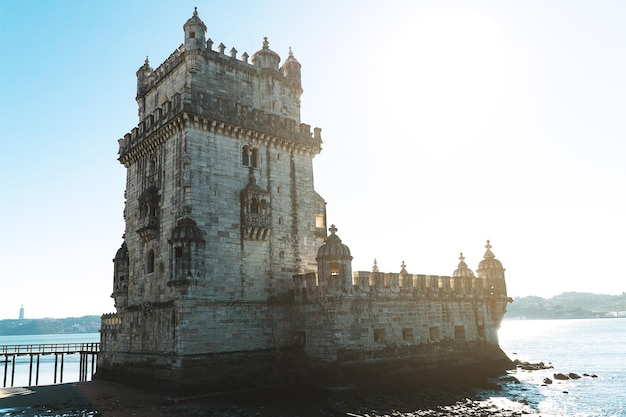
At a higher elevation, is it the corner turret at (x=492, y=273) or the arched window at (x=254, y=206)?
the arched window at (x=254, y=206)

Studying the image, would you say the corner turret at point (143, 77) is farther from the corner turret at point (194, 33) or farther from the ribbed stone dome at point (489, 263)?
the ribbed stone dome at point (489, 263)

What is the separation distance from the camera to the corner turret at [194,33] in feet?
102

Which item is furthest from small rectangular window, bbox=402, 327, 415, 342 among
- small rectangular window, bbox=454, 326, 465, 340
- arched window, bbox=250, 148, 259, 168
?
arched window, bbox=250, 148, 259, 168

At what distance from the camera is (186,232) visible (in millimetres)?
27188

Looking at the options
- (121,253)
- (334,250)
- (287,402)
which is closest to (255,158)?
(334,250)

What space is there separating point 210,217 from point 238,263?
3236 mm

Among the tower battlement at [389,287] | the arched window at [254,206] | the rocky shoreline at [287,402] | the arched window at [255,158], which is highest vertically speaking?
the arched window at [255,158]

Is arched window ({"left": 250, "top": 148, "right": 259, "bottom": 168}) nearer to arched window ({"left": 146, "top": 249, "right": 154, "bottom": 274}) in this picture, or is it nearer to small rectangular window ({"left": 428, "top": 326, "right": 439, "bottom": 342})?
arched window ({"left": 146, "top": 249, "right": 154, "bottom": 274})

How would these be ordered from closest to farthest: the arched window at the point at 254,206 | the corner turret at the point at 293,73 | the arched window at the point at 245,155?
the arched window at the point at 254,206 < the arched window at the point at 245,155 < the corner turret at the point at 293,73

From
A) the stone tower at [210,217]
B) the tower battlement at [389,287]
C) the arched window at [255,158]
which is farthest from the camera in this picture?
the arched window at [255,158]

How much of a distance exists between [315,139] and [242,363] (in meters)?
16.3

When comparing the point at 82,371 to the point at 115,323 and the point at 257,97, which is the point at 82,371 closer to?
the point at 115,323

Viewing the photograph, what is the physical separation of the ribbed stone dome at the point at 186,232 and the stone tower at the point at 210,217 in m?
0.08

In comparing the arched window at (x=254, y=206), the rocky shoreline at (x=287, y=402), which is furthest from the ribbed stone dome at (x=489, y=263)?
the arched window at (x=254, y=206)
